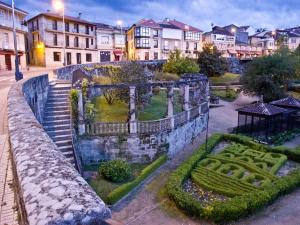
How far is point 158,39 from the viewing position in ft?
241

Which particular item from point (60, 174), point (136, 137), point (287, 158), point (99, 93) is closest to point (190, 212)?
point (136, 137)

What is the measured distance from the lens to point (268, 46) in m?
99.1

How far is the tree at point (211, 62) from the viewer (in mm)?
54156

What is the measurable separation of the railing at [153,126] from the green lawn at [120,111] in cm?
251

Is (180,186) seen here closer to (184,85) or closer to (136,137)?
(136,137)

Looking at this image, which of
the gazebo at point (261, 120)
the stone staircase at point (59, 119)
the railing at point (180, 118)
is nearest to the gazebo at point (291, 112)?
the gazebo at point (261, 120)

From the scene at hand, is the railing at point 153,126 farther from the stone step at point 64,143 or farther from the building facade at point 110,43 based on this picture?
the building facade at point 110,43

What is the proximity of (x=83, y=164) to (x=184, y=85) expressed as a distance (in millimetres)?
9410

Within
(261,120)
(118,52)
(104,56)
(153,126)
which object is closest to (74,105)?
(153,126)

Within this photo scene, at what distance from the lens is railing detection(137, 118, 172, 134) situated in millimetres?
19625

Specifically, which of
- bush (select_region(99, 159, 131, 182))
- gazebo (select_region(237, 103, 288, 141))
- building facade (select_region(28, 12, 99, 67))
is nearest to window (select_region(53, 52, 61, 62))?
building facade (select_region(28, 12, 99, 67))

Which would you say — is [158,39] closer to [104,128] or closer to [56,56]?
[56,56]

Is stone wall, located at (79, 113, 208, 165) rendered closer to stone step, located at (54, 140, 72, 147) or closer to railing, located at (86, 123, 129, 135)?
railing, located at (86, 123, 129, 135)

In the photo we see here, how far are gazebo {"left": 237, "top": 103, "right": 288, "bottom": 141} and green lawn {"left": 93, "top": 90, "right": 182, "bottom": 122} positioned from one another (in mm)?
6129
